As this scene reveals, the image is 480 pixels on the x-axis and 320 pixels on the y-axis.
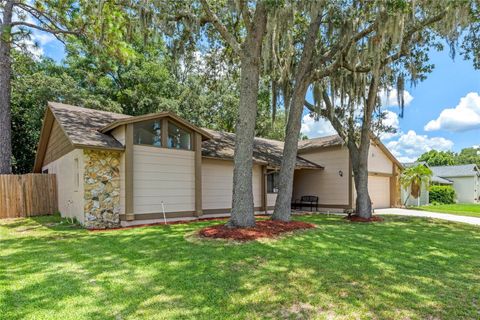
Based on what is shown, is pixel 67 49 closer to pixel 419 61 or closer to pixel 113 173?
pixel 113 173

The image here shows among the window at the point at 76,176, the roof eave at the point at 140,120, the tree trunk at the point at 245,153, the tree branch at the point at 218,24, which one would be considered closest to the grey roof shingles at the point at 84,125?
the roof eave at the point at 140,120

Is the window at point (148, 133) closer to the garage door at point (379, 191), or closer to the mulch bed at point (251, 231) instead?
the mulch bed at point (251, 231)

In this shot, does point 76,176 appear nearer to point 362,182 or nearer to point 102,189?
point 102,189

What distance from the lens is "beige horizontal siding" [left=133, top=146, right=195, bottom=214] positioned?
9.65 meters

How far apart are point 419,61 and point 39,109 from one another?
2006 centimetres

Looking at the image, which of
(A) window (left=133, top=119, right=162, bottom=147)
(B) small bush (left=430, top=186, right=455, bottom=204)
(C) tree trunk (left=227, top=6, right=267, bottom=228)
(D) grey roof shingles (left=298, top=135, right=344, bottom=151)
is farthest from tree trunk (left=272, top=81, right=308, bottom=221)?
(B) small bush (left=430, top=186, right=455, bottom=204)

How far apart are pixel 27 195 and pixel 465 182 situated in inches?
1332

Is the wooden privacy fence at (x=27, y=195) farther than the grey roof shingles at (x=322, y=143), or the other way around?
the grey roof shingles at (x=322, y=143)

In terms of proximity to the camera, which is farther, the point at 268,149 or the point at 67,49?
the point at 268,149

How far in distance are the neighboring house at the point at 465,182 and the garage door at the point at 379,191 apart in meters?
13.7

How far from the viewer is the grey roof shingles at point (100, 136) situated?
914 centimetres

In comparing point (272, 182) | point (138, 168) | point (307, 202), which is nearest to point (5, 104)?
point (138, 168)

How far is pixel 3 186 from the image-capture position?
12039 millimetres

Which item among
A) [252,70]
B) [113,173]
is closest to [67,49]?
[113,173]
